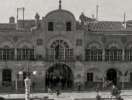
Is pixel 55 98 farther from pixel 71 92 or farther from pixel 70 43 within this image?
pixel 70 43

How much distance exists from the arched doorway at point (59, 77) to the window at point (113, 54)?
5.87 metres

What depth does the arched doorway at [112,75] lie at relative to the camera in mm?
60219

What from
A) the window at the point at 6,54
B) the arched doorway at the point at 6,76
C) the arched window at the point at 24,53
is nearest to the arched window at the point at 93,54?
the arched window at the point at 24,53

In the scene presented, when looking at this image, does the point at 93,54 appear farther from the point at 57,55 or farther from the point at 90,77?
the point at 57,55

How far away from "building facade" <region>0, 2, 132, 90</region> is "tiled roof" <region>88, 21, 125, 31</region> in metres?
2.56

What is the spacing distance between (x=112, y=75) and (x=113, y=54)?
3.01 m

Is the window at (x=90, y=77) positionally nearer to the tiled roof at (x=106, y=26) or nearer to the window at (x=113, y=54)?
the window at (x=113, y=54)

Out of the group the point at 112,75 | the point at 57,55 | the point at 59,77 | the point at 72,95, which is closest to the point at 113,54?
the point at 112,75

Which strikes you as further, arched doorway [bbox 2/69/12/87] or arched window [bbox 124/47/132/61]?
arched window [bbox 124/47/132/61]

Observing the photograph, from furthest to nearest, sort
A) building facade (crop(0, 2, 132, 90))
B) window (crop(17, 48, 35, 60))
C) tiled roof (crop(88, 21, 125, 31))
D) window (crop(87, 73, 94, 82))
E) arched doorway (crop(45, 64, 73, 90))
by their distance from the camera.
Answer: tiled roof (crop(88, 21, 125, 31)) → window (crop(87, 73, 94, 82)) → arched doorway (crop(45, 64, 73, 90)) → window (crop(17, 48, 35, 60)) → building facade (crop(0, 2, 132, 90))

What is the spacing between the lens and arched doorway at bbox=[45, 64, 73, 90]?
5909 centimetres

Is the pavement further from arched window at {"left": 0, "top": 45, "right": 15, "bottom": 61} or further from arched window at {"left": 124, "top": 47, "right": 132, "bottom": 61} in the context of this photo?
arched window at {"left": 0, "top": 45, "right": 15, "bottom": 61}

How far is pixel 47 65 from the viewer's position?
58.3 metres

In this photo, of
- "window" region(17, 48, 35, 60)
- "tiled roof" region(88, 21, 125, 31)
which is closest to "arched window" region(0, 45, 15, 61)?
"window" region(17, 48, 35, 60)
